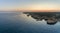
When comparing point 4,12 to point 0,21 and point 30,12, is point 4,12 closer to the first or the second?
point 0,21

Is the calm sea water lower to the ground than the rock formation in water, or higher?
lower

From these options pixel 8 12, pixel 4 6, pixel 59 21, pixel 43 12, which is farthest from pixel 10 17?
pixel 59 21

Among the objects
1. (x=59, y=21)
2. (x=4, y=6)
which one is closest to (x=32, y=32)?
(x=59, y=21)

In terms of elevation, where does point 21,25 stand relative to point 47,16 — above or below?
below

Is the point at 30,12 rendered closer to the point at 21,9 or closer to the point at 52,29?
the point at 21,9

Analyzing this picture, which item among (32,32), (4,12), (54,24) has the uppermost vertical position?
(4,12)

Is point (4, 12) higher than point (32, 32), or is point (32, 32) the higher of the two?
point (4, 12)
